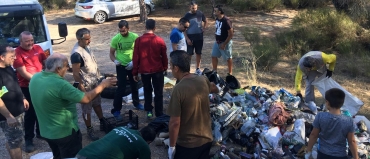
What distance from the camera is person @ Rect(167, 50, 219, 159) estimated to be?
3.52 meters

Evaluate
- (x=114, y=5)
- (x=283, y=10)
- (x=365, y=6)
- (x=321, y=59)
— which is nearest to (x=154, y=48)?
(x=321, y=59)

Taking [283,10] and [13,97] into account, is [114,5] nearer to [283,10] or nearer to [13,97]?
[283,10]

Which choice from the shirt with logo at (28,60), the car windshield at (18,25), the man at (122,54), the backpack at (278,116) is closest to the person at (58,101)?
the shirt with logo at (28,60)

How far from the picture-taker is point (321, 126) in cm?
378

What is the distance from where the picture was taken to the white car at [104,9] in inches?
711

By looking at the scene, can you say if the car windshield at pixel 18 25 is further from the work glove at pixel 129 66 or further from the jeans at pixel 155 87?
the jeans at pixel 155 87

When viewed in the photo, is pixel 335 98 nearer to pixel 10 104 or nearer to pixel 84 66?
pixel 84 66

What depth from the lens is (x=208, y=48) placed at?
12938mm

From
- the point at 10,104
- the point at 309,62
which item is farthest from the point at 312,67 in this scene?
the point at 10,104

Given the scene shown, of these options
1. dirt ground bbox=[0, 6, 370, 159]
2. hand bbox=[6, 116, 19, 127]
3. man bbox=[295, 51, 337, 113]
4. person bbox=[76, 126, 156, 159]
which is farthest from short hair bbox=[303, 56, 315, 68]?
hand bbox=[6, 116, 19, 127]

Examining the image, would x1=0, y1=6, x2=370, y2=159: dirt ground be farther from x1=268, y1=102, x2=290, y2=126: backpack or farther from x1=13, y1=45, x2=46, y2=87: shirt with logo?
x1=268, y1=102, x2=290, y2=126: backpack

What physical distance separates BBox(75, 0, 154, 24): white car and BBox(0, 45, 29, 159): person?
46.3ft

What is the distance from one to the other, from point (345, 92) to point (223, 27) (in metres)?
3.01

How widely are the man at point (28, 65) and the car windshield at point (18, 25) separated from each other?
162cm
